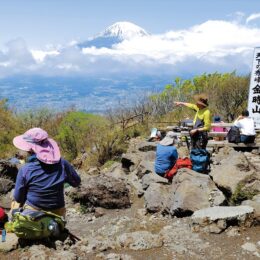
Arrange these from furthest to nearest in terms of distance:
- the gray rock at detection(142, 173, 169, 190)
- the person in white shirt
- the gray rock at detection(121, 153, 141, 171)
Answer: the person in white shirt < the gray rock at detection(121, 153, 141, 171) < the gray rock at detection(142, 173, 169, 190)

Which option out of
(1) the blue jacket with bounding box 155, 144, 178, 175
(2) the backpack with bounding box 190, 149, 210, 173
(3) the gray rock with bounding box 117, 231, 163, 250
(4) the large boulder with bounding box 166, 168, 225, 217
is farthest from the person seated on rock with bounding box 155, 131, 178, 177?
(3) the gray rock with bounding box 117, 231, 163, 250

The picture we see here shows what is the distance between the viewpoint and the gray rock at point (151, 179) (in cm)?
993

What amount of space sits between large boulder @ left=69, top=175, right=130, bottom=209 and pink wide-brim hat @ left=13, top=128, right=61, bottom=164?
391cm

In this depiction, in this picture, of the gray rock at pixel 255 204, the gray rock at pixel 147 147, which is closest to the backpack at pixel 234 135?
the gray rock at pixel 147 147

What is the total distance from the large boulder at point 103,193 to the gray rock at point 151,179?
0.47 metres

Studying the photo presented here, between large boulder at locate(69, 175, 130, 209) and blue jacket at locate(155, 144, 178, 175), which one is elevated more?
blue jacket at locate(155, 144, 178, 175)

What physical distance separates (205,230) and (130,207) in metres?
2.99

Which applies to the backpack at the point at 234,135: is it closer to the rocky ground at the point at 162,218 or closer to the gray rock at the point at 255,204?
the rocky ground at the point at 162,218

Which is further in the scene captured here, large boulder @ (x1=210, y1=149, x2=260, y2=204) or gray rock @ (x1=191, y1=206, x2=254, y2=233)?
large boulder @ (x1=210, y1=149, x2=260, y2=204)

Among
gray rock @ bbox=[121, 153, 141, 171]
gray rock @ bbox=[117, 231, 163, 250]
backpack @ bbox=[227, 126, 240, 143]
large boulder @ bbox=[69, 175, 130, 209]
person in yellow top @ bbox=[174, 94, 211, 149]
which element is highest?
person in yellow top @ bbox=[174, 94, 211, 149]

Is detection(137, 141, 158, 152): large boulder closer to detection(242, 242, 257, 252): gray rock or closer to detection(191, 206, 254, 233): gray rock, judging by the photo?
detection(191, 206, 254, 233): gray rock

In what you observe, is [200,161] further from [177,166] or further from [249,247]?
[249,247]

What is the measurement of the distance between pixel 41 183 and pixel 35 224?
544mm

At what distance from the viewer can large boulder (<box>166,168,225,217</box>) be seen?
802cm
